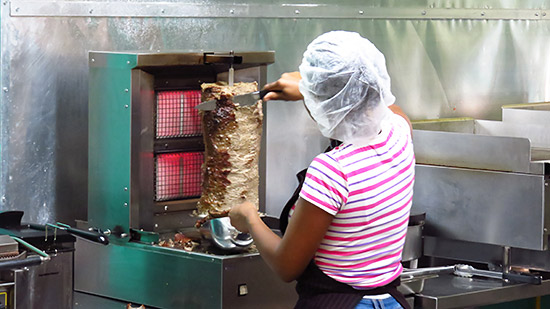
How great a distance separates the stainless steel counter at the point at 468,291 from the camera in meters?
2.85

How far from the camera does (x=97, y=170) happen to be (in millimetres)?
2680

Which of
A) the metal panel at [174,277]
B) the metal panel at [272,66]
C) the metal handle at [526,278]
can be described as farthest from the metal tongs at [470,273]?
the metal panel at [272,66]

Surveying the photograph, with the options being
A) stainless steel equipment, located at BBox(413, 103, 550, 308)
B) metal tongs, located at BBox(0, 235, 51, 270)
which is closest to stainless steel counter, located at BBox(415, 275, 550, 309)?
stainless steel equipment, located at BBox(413, 103, 550, 308)

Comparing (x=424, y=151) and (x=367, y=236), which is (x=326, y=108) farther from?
(x=424, y=151)

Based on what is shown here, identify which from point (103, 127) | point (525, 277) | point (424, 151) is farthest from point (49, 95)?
point (525, 277)

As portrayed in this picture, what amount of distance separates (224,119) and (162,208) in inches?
13.6

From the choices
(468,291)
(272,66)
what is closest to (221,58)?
(272,66)

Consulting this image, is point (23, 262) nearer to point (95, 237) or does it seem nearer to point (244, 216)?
point (95, 237)

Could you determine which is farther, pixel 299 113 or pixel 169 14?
pixel 299 113

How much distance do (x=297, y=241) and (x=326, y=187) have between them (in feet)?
0.44

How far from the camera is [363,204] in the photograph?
1830 millimetres

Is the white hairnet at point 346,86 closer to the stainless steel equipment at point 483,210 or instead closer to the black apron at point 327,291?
A: the black apron at point 327,291

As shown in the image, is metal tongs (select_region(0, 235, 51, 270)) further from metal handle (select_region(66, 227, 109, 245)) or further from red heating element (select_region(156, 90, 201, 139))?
red heating element (select_region(156, 90, 201, 139))

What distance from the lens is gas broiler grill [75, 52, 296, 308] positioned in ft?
8.09
